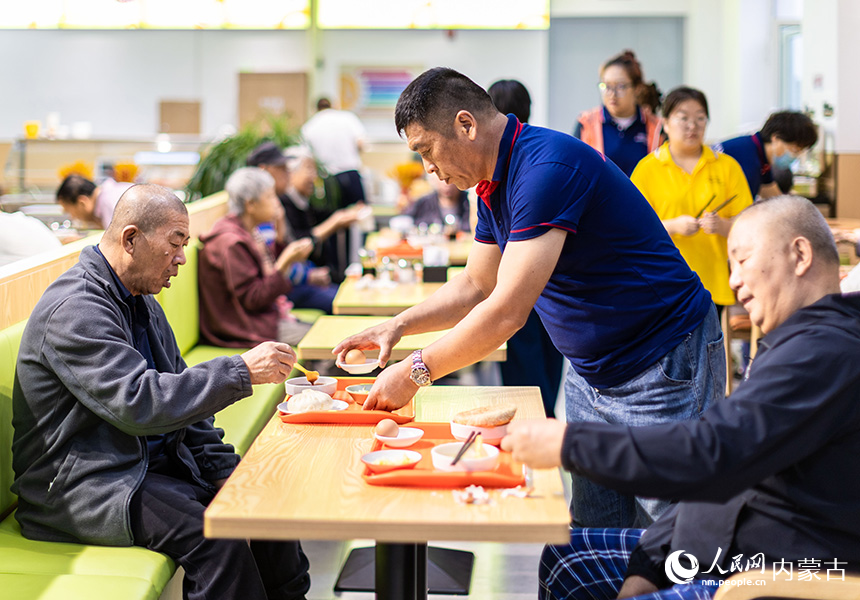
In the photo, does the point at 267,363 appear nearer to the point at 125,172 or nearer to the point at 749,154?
the point at 749,154

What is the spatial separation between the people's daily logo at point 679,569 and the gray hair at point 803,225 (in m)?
0.57

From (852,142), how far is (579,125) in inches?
92.4

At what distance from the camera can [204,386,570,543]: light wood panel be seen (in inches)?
58.9

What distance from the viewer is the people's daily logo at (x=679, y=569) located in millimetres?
1625

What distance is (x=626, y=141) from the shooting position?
450cm

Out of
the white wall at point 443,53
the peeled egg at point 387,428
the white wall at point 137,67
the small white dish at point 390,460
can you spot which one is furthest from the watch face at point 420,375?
the white wall at point 137,67

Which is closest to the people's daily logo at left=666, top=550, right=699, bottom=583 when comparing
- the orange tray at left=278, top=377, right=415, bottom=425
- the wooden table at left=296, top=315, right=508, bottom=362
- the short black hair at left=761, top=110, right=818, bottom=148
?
the orange tray at left=278, top=377, right=415, bottom=425

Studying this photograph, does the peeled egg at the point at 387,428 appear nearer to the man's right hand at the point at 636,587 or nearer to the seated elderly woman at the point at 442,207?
the man's right hand at the point at 636,587

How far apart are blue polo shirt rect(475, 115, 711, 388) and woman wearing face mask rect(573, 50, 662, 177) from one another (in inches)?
95.7

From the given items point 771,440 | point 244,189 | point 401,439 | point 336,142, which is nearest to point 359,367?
point 401,439

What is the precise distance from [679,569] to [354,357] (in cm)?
94

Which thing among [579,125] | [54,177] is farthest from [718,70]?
[54,177]

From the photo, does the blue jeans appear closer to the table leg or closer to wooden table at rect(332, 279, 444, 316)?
the table leg

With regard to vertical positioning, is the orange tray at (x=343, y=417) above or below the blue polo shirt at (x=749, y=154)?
below
